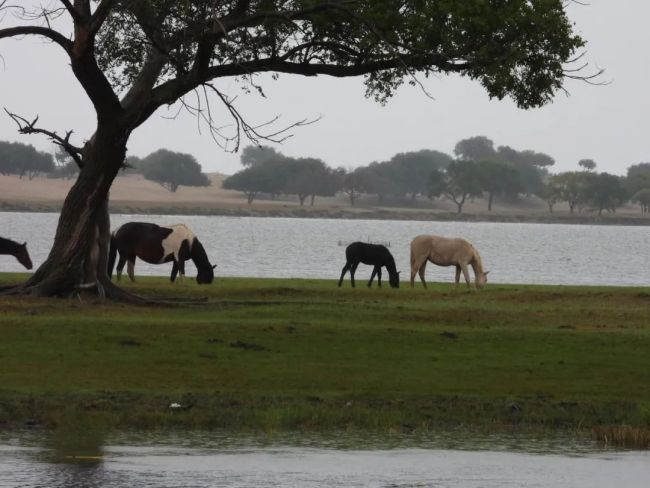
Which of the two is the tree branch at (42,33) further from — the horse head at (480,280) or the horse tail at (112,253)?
the horse head at (480,280)

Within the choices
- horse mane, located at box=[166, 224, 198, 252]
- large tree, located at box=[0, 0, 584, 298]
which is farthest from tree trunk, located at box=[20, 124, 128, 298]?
horse mane, located at box=[166, 224, 198, 252]

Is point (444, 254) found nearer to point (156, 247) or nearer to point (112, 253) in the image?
point (156, 247)

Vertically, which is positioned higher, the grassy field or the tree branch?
the tree branch

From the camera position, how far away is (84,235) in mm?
28047

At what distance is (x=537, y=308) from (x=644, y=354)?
8231 millimetres

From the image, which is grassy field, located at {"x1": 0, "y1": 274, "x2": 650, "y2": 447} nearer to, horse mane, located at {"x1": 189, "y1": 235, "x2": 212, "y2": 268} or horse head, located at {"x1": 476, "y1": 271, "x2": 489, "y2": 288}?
horse mane, located at {"x1": 189, "y1": 235, "x2": 212, "y2": 268}

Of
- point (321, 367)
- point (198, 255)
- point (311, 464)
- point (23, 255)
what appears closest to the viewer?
point (311, 464)

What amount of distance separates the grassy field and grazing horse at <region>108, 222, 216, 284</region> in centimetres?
974

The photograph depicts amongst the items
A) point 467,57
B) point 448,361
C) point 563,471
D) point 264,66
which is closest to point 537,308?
point 467,57

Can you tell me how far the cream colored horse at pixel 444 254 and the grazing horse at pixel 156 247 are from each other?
19.9ft

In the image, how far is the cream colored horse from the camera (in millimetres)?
40469

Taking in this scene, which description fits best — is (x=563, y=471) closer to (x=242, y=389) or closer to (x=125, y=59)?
(x=242, y=389)

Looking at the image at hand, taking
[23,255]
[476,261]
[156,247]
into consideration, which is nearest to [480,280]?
[476,261]

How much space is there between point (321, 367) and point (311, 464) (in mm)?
6028
